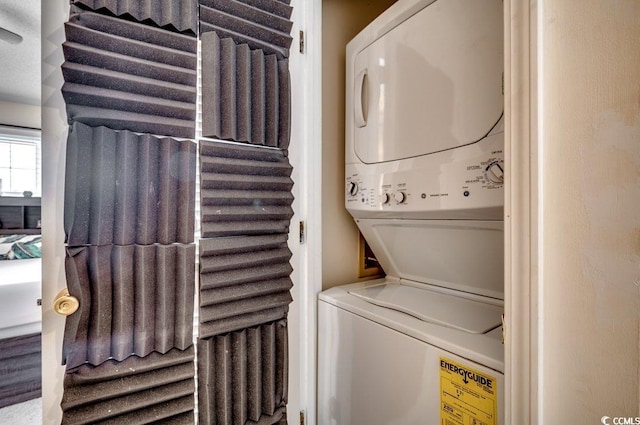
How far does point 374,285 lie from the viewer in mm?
1534

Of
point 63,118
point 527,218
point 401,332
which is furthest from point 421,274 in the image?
point 63,118

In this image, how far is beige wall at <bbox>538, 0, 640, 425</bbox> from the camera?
1.76 ft

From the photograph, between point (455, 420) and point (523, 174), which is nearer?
point (523, 174)

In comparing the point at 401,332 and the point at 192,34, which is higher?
the point at 192,34

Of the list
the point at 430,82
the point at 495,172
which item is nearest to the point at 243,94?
the point at 430,82

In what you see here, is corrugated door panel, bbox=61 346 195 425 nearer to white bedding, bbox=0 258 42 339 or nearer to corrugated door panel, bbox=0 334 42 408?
white bedding, bbox=0 258 42 339

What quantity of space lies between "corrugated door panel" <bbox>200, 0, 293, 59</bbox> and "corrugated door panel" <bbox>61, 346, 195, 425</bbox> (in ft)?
3.81

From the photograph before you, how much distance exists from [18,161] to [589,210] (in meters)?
5.59

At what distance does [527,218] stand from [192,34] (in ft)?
3.83

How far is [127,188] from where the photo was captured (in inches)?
39.0

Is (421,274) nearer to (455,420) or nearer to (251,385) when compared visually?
(455,420)

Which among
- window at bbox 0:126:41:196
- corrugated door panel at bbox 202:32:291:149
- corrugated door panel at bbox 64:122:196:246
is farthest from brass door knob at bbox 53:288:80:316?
window at bbox 0:126:41:196

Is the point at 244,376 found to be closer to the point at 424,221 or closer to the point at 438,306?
the point at 438,306

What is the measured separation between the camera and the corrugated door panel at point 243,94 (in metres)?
1.13
